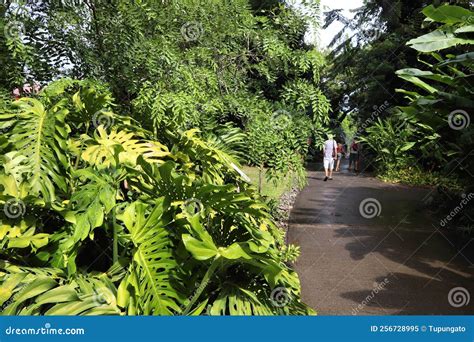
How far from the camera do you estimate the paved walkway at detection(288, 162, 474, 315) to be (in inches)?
171

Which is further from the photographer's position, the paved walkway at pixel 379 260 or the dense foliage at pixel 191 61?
the paved walkway at pixel 379 260

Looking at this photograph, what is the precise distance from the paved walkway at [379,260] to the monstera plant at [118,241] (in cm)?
170

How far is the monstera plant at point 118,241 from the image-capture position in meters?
2.49

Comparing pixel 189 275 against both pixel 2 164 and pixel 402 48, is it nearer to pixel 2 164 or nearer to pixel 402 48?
pixel 2 164

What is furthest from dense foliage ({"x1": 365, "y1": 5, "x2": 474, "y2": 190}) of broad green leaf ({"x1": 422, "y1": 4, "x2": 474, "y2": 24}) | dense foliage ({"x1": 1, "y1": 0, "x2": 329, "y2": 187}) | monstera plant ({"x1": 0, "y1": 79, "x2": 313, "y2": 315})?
monstera plant ({"x1": 0, "y1": 79, "x2": 313, "y2": 315})

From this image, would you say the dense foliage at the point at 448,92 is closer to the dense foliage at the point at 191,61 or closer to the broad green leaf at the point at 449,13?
the broad green leaf at the point at 449,13

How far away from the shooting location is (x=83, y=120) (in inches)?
146

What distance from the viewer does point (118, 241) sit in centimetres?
298

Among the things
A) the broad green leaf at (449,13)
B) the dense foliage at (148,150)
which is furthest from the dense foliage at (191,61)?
the broad green leaf at (449,13)

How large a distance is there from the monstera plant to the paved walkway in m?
1.70

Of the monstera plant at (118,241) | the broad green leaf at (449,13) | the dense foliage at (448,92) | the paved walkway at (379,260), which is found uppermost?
the broad green leaf at (449,13)

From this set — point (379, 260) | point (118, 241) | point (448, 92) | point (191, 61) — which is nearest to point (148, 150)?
point (118, 241)

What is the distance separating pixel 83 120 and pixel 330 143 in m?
9.46

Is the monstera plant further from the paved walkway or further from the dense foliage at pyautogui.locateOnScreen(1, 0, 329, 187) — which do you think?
the paved walkway
